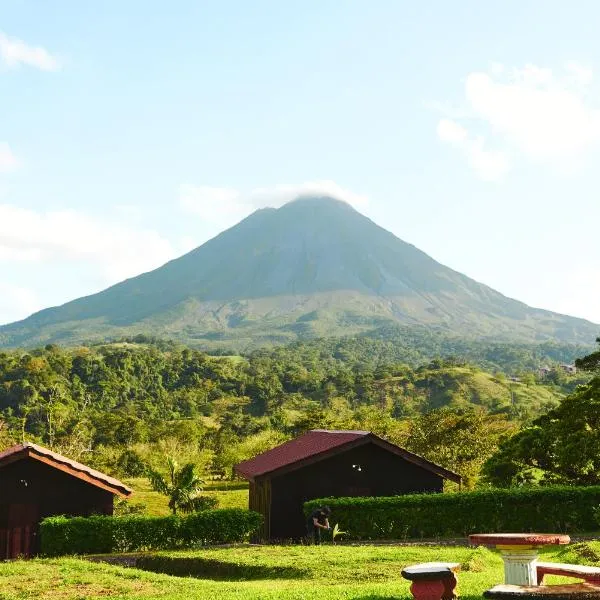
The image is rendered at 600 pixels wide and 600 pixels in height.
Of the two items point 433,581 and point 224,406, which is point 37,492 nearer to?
point 433,581

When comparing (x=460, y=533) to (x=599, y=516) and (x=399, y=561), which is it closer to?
(x=599, y=516)

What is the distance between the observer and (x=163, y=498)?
158 feet

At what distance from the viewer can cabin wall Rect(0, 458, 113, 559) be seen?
79.9 ft

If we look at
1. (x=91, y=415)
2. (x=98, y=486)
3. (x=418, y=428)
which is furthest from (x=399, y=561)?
(x=91, y=415)

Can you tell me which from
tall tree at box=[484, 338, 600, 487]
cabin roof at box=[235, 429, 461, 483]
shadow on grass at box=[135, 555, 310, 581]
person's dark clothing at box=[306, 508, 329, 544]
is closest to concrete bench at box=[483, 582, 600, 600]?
shadow on grass at box=[135, 555, 310, 581]

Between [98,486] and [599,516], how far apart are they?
15.6 m

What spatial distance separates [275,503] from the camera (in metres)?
26.4

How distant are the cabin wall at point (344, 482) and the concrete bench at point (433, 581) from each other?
15753mm

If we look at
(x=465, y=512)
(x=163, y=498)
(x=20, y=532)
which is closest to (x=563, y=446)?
(x=465, y=512)

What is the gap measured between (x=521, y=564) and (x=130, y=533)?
51.2ft

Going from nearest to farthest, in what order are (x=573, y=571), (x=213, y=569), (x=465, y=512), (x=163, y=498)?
(x=573, y=571), (x=213, y=569), (x=465, y=512), (x=163, y=498)

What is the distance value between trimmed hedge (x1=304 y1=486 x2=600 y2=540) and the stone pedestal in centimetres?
1415

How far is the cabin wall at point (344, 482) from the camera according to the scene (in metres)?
26.4

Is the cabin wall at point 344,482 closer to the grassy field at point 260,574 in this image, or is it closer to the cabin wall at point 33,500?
the grassy field at point 260,574
